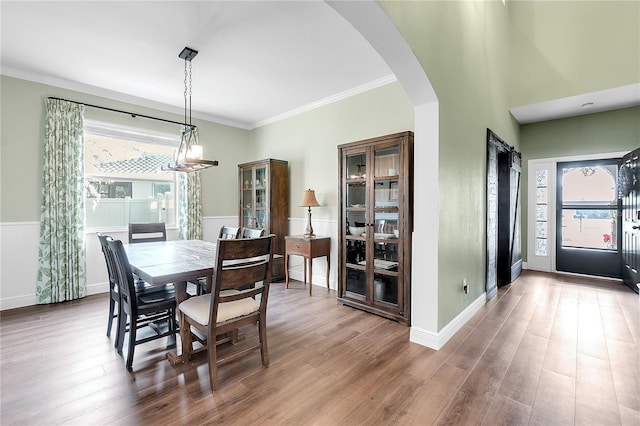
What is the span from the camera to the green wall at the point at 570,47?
371 cm

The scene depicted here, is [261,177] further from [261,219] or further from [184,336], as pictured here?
[184,336]

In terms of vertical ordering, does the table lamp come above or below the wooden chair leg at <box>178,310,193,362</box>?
above

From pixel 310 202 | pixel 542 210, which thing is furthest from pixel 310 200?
pixel 542 210

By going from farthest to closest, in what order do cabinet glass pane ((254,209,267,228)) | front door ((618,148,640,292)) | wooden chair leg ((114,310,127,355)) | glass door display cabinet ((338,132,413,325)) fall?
cabinet glass pane ((254,209,267,228)) → front door ((618,148,640,292)) → glass door display cabinet ((338,132,413,325)) → wooden chair leg ((114,310,127,355))

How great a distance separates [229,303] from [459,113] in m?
2.74

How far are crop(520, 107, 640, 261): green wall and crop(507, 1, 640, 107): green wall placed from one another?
1.22 meters

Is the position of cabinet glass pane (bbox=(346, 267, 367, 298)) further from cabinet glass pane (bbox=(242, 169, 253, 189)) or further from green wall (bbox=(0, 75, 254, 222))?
green wall (bbox=(0, 75, 254, 222))

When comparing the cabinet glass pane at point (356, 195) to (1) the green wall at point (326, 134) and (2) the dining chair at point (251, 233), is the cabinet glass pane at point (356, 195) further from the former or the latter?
(2) the dining chair at point (251, 233)

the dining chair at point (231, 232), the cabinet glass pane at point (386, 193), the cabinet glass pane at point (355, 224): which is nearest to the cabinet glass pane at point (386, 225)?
the cabinet glass pane at point (386, 193)

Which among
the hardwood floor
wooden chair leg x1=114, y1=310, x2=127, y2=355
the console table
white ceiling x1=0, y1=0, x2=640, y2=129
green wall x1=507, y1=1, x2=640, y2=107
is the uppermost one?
green wall x1=507, y1=1, x2=640, y2=107

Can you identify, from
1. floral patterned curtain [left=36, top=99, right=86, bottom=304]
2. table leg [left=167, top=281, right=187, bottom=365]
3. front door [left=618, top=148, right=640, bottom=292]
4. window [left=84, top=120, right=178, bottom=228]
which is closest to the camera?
table leg [left=167, top=281, right=187, bottom=365]

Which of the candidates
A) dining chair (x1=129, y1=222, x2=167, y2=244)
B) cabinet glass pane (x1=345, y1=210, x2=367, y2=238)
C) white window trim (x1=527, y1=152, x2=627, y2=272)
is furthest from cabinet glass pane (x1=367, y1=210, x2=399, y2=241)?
white window trim (x1=527, y1=152, x2=627, y2=272)

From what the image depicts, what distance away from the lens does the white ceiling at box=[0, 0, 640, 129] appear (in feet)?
8.10

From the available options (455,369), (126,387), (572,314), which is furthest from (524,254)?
(126,387)
